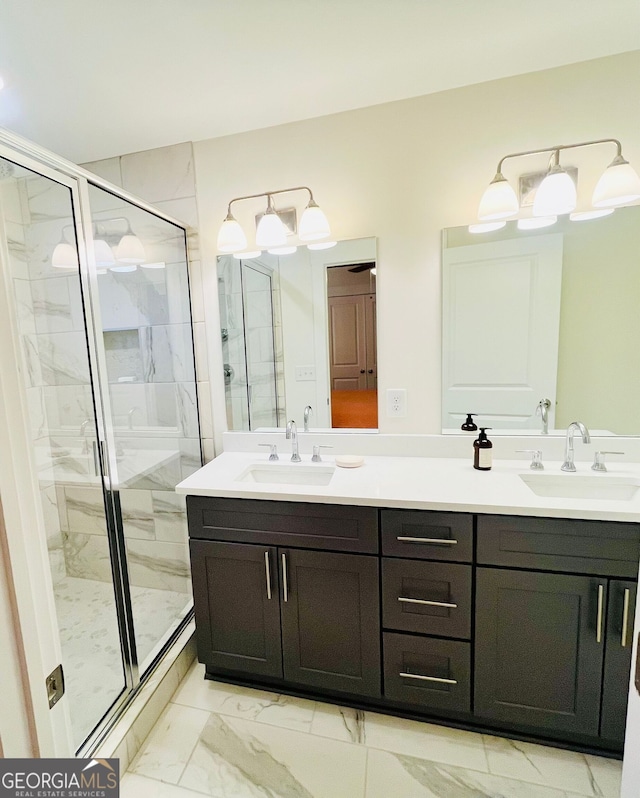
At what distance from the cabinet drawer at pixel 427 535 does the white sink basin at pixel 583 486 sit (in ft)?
1.34

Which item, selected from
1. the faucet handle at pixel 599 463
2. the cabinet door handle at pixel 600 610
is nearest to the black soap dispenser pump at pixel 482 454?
the faucet handle at pixel 599 463

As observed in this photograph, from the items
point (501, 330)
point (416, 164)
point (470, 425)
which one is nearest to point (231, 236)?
point (416, 164)

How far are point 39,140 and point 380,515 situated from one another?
2282 millimetres

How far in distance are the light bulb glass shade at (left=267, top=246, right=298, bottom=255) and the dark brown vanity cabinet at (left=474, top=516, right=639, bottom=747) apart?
4.71 ft

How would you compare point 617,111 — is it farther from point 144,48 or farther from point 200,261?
point 200,261

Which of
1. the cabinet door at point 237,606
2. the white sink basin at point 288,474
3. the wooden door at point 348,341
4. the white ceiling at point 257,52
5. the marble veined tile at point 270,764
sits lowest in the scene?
the marble veined tile at point 270,764

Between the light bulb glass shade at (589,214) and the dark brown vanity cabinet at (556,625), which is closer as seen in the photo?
the dark brown vanity cabinet at (556,625)

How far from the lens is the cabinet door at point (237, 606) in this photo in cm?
155

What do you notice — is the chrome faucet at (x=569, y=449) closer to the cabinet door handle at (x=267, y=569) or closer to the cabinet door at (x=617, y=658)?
the cabinet door at (x=617, y=658)

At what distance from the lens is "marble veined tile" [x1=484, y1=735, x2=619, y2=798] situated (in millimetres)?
1285

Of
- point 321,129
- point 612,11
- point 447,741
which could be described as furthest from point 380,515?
point 612,11

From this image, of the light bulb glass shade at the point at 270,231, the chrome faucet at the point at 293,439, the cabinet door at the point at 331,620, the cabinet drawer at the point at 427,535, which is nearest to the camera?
the cabinet drawer at the point at 427,535

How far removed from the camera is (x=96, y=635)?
183 centimetres

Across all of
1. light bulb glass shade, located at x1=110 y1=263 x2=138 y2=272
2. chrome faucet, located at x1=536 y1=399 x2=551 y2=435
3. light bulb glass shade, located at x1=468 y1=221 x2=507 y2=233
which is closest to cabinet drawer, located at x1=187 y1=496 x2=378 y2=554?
chrome faucet, located at x1=536 y1=399 x2=551 y2=435
